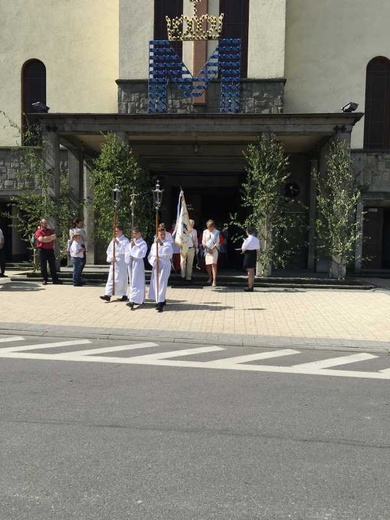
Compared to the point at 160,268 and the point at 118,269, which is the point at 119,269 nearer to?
the point at 118,269

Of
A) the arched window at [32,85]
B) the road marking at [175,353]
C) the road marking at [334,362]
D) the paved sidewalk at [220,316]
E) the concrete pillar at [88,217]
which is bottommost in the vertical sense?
the road marking at [334,362]

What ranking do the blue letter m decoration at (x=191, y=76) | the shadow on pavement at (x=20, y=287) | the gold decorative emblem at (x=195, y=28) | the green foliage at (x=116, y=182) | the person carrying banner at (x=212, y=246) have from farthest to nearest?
the blue letter m decoration at (x=191, y=76) → the gold decorative emblem at (x=195, y=28) → the green foliage at (x=116, y=182) → the person carrying banner at (x=212, y=246) → the shadow on pavement at (x=20, y=287)

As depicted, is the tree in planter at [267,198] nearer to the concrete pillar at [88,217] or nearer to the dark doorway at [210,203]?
the concrete pillar at [88,217]

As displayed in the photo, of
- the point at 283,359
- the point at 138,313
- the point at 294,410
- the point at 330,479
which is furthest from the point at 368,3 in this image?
the point at 330,479

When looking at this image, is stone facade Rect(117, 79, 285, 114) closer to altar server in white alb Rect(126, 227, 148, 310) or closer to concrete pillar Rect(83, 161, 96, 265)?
concrete pillar Rect(83, 161, 96, 265)

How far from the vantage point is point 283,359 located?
22.2 ft

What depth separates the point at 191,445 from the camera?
13.0ft

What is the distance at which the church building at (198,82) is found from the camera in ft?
51.3

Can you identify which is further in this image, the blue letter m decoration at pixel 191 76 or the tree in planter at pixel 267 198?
the blue letter m decoration at pixel 191 76

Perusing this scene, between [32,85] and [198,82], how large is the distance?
6933mm

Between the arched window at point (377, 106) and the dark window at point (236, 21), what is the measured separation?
16.1 ft

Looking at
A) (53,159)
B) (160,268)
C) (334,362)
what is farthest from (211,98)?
(334,362)

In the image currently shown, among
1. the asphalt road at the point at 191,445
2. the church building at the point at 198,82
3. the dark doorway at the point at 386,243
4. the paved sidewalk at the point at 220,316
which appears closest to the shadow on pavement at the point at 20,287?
the paved sidewalk at the point at 220,316

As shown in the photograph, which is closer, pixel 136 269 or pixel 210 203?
pixel 136 269
